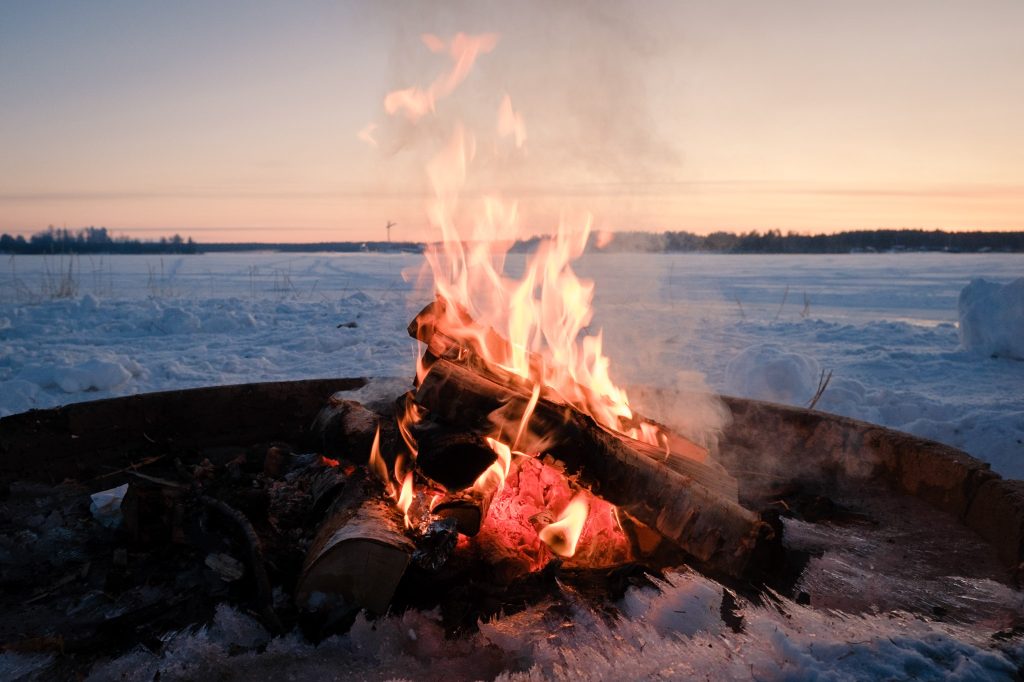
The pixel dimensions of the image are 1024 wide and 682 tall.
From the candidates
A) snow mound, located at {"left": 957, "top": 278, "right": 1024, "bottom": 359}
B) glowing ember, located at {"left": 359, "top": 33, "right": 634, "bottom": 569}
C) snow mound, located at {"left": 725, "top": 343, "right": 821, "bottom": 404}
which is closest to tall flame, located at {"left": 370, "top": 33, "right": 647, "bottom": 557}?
glowing ember, located at {"left": 359, "top": 33, "right": 634, "bottom": 569}

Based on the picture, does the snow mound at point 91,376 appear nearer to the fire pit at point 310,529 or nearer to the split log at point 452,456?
the fire pit at point 310,529

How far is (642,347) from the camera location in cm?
A: 908

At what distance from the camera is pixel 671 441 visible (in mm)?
3342

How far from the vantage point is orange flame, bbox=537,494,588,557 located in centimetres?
274

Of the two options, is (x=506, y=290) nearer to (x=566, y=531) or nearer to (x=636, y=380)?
(x=566, y=531)

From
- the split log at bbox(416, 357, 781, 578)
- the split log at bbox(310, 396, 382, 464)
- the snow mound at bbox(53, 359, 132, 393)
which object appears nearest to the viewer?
the split log at bbox(416, 357, 781, 578)

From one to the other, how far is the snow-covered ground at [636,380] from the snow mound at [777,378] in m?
0.02

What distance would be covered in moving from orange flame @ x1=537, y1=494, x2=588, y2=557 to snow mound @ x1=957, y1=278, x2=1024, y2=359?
7.24 metres

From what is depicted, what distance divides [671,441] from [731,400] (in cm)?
117

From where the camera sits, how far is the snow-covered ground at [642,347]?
5551mm

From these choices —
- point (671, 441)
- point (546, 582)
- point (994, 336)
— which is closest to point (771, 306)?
point (994, 336)

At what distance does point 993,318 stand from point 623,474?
7371 millimetres

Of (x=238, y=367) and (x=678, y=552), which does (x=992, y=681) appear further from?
(x=238, y=367)

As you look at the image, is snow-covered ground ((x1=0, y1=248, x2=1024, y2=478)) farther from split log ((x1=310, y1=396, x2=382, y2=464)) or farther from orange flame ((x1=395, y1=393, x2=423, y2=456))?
orange flame ((x1=395, y1=393, x2=423, y2=456))
